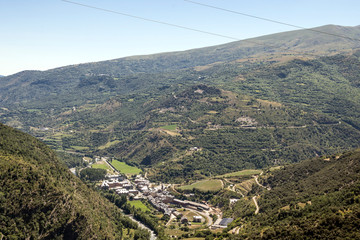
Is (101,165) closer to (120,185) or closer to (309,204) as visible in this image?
(120,185)

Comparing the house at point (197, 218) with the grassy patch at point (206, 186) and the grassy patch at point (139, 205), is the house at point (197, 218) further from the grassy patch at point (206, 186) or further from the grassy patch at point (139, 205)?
the grassy patch at point (206, 186)

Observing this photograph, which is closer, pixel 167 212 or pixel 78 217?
pixel 78 217

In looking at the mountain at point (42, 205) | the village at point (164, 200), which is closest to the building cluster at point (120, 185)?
the village at point (164, 200)

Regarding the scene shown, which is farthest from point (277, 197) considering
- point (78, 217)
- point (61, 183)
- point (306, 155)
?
point (306, 155)

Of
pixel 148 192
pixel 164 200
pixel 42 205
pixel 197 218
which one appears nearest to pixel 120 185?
pixel 148 192

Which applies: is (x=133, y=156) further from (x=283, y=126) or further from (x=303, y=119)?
(x=303, y=119)

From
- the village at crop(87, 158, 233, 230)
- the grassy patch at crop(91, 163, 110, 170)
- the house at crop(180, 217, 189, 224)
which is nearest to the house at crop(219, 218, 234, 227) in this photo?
the village at crop(87, 158, 233, 230)

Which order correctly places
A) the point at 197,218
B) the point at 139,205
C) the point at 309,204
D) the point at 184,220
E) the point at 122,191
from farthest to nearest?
the point at 122,191 < the point at 139,205 < the point at 184,220 < the point at 197,218 < the point at 309,204
